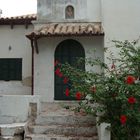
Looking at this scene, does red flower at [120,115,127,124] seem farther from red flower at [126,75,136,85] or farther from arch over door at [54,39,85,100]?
arch over door at [54,39,85,100]

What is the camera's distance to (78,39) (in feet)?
51.3

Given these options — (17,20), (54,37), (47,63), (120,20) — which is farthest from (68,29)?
(17,20)

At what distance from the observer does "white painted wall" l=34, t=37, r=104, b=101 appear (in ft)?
51.1

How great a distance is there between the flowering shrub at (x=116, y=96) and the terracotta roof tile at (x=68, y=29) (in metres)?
5.91

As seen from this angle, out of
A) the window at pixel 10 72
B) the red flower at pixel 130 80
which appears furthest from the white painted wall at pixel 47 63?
the red flower at pixel 130 80

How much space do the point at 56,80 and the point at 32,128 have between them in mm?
5771

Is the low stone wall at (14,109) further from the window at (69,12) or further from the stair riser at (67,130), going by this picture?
the window at (69,12)

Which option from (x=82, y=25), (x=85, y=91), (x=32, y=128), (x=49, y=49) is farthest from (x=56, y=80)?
(x=85, y=91)

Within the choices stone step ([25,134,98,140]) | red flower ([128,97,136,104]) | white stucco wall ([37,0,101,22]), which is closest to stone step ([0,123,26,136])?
stone step ([25,134,98,140])

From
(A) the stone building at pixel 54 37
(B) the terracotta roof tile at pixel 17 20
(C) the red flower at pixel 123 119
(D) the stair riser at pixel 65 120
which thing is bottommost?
(D) the stair riser at pixel 65 120

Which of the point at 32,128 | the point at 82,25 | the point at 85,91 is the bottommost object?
the point at 32,128

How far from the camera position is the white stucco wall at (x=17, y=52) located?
16.8 meters

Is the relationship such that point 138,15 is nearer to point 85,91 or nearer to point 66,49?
point 66,49

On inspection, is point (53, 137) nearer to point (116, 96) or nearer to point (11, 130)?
point (11, 130)
